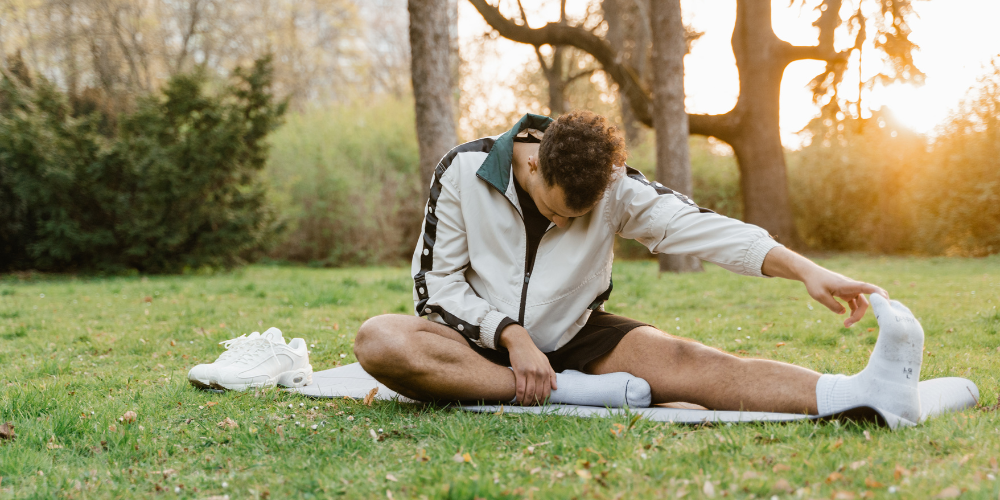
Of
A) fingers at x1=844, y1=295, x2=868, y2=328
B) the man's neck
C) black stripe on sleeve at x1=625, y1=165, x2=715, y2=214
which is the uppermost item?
the man's neck

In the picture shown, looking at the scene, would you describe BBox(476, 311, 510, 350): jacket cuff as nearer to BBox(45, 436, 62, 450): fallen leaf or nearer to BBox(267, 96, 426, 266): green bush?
BBox(45, 436, 62, 450): fallen leaf

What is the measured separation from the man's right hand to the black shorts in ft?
0.54

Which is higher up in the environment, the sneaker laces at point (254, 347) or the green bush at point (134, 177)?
the green bush at point (134, 177)

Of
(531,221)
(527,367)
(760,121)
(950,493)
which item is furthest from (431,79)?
(760,121)

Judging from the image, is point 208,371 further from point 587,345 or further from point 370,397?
point 587,345

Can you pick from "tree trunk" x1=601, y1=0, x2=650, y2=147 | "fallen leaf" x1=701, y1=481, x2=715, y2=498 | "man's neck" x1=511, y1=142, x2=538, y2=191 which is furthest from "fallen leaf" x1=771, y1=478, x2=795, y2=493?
"tree trunk" x1=601, y1=0, x2=650, y2=147

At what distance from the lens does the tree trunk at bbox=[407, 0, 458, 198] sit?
7.93 m

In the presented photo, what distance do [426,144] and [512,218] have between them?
214 inches

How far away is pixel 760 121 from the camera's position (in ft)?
42.7

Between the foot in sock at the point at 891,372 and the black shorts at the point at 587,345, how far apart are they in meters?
0.91

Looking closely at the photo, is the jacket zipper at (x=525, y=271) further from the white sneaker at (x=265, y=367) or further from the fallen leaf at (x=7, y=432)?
the fallen leaf at (x=7, y=432)

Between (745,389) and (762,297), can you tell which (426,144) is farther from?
(745,389)

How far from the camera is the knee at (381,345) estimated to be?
8.87 ft

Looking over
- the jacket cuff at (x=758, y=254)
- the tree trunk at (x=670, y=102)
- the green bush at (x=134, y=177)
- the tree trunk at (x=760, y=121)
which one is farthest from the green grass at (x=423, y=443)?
the tree trunk at (x=760, y=121)
